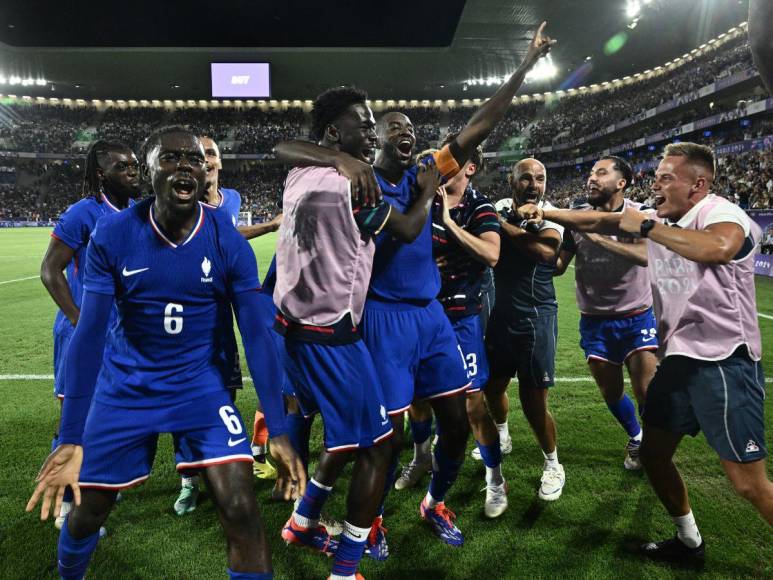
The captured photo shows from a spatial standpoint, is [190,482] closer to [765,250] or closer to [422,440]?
[422,440]

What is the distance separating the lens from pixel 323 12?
3966 centimetres

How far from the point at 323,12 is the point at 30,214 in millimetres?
30578

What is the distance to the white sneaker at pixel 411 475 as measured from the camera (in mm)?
3975

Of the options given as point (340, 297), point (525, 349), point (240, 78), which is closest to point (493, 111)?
point (340, 297)

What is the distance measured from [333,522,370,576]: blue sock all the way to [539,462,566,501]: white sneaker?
167cm

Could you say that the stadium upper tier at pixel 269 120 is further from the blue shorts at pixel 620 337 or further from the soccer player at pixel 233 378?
the soccer player at pixel 233 378

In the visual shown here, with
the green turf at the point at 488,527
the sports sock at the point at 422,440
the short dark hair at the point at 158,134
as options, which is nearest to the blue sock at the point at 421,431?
the sports sock at the point at 422,440

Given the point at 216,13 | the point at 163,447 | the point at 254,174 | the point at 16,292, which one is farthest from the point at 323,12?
the point at 163,447

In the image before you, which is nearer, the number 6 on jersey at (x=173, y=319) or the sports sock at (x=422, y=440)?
the number 6 on jersey at (x=173, y=319)

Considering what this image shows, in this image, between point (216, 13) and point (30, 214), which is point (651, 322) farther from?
point (30, 214)

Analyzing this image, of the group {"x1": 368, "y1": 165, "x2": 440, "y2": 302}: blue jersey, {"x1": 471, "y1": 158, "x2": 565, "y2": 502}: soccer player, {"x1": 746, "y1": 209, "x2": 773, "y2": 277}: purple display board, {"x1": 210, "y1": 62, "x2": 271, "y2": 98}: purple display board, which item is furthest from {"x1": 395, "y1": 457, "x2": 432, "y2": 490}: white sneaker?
{"x1": 210, "y1": 62, "x2": 271, "y2": 98}: purple display board

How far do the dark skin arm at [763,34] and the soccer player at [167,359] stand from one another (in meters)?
1.89

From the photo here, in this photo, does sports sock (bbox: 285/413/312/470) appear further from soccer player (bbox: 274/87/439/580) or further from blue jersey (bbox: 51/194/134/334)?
blue jersey (bbox: 51/194/134/334)

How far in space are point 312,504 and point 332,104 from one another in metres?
2.20
